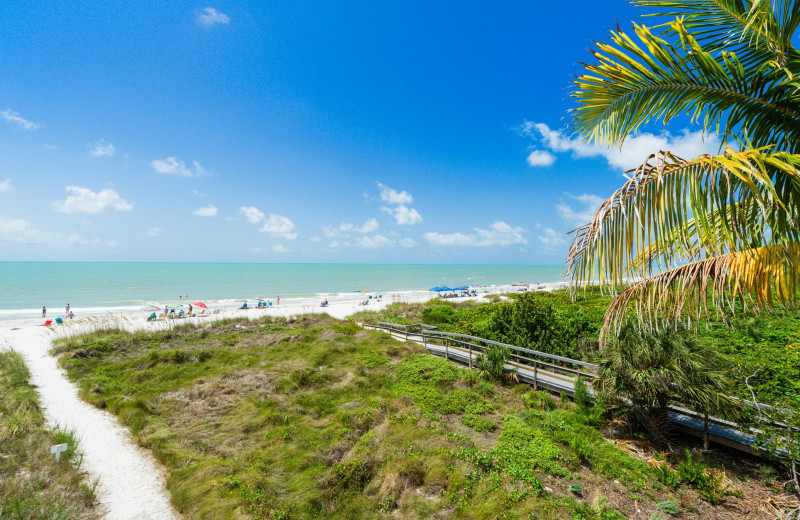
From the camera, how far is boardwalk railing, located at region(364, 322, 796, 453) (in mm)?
6855

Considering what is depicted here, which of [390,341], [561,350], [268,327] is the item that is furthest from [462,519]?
[268,327]

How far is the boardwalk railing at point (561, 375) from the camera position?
685 cm

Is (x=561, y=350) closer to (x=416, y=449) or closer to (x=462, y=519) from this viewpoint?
(x=416, y=449)

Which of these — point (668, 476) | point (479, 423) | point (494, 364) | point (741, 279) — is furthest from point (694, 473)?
point (494, 364)

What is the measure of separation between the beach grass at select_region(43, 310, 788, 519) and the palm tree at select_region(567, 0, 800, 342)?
173 inches

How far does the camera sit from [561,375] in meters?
10.8

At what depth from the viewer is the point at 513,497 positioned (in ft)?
17.8

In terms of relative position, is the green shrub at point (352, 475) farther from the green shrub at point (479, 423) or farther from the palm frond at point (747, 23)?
the palm frond at point (747, 23)

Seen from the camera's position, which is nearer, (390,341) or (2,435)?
(2,435)

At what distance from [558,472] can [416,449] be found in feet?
8.78

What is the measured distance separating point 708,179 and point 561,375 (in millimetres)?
9834

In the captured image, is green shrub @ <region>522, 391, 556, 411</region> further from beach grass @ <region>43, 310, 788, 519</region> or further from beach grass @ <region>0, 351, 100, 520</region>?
beach grass @ <region>0, 351, 100, 520</region>

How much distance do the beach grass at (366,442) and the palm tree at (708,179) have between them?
4390 millimetres

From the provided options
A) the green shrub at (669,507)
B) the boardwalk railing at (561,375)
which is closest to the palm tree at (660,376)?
the boardwalk railing at (561,375)
